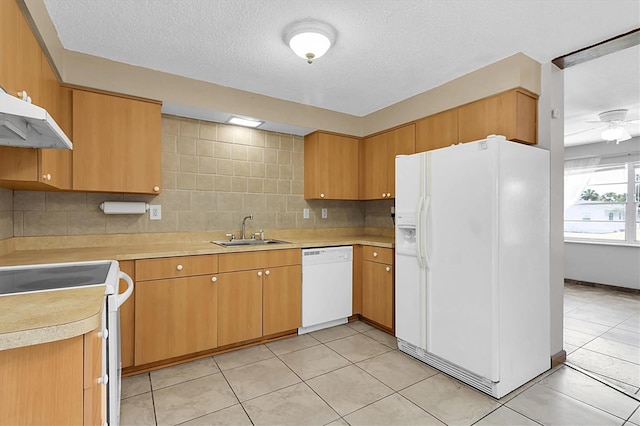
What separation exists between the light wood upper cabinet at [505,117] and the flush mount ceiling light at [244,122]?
198 cm

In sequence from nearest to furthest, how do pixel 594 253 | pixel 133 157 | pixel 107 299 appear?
pixel 107 299 → pixel 133 157 → pixel 594 253

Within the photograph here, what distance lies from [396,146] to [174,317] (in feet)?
8.82

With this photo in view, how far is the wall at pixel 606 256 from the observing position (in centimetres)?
482

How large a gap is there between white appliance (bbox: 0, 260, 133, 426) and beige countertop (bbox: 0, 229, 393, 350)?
167mm

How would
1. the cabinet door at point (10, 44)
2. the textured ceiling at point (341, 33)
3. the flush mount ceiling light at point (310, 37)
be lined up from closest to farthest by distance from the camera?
1. the cabinet door at point (10, 44)
2. the textured ceiling at point (341, 33)
3. the flush mount ceiling light at point (310, 37)

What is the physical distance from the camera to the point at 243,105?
3066 mm

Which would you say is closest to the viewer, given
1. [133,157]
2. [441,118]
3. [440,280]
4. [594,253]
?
[440,280]

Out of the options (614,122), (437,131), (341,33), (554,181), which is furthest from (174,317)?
(614,122)

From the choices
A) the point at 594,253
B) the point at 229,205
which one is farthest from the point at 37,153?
the point at 594,253

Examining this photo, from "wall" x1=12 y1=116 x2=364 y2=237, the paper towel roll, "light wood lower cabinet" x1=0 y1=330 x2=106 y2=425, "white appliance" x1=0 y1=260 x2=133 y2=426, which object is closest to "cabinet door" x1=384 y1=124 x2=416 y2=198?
"wall" x1=12 y1=116 x2=364 y2=237

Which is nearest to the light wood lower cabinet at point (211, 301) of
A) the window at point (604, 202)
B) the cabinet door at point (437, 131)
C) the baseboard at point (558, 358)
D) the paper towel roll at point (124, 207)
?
the paper towel roll at point (124, 207)

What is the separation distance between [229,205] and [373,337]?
1966 mm

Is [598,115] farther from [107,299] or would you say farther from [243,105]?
[107,299]

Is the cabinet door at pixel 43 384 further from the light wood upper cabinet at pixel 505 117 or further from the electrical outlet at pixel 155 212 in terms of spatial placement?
the light wood upper cabinet at pixel 505 117
